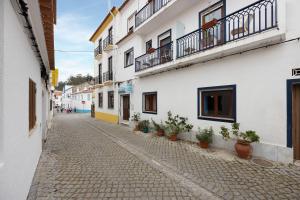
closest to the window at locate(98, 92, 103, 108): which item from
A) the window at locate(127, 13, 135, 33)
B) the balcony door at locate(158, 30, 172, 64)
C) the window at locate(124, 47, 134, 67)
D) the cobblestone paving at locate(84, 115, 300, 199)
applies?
the window at locate(124, 47, 134, 67)

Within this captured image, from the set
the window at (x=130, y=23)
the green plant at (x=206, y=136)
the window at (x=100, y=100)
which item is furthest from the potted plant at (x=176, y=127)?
the window at (x=100, y=100)

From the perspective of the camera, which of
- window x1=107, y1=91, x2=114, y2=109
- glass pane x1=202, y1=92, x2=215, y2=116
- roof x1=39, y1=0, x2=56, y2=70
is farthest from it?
window x1=107, y1=91, x2=114, y2=109

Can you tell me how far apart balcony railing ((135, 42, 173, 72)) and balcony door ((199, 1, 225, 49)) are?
1907mm

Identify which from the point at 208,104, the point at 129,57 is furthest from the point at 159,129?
the point at 129,57

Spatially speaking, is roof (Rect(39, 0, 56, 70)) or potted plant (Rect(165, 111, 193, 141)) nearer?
roof (Rect(39, 0, 56, 70))

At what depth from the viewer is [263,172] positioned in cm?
488

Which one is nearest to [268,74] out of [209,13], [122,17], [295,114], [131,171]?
[295,114]

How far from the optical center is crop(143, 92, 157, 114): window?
11727 millimetres

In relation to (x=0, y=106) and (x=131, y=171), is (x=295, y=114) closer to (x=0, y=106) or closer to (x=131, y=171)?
(x=131, y=171)

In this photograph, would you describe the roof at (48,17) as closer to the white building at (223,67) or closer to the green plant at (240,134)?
the white building at (223,67)

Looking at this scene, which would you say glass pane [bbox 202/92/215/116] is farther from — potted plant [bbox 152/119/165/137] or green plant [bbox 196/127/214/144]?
potted plant [bbox 152/119/165/137]

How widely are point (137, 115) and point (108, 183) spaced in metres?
8.62

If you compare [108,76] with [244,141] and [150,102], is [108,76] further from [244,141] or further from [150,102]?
[244,141]

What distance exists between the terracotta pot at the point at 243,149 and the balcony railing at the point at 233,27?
11.3 feet
